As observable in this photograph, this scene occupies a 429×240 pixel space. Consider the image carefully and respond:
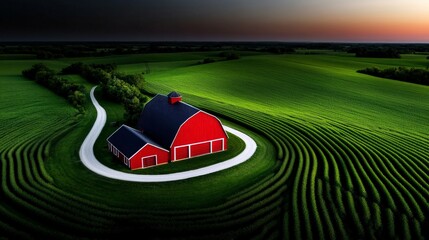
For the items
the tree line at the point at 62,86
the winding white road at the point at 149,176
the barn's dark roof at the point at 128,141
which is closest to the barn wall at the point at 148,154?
the barn's dark roof at the point at 128,141

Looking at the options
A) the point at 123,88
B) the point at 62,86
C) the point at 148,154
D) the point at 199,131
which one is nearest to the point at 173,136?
the point at 199,131

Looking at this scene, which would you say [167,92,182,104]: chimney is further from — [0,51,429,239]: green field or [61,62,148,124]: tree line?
[0,51,429,239]: green field

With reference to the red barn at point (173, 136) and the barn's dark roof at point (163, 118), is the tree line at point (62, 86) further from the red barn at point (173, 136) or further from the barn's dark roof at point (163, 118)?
the red barn at point (173, 136)

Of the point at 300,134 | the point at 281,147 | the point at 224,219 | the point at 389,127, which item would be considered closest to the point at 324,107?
the point at 389,127

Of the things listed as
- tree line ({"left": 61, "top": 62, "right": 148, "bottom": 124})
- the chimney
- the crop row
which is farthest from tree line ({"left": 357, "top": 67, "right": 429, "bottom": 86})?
the chimney

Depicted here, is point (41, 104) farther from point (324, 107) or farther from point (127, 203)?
point (324, 107)

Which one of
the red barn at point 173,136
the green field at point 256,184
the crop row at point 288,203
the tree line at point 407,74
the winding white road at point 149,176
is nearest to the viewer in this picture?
the crop row at point 288,203
